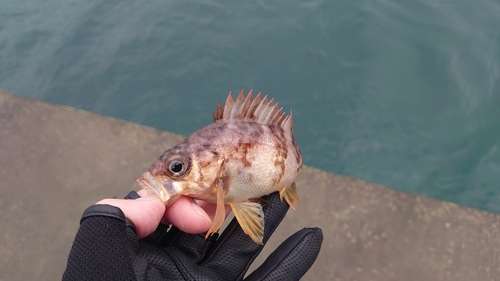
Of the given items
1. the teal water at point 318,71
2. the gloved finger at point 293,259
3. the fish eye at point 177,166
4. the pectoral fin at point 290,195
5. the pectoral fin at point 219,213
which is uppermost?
the fish eye at point 177,166

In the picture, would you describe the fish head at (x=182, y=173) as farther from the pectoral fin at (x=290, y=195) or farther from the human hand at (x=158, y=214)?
the pectoral fin at (x=290, y=195)

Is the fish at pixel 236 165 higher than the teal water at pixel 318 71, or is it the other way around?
the fish at pixel 236 165

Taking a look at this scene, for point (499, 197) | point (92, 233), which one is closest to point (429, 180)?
point (499, 197)

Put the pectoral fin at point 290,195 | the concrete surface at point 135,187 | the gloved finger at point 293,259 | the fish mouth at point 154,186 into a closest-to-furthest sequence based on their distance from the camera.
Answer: the fish mouth at point 154,186
the gloved finger at point 293,259
the pectoral fin at point 290,195
the concrete surface at point 135,187

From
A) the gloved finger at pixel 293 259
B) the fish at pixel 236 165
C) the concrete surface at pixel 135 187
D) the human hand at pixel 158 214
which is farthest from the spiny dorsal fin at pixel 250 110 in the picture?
the concrete surface at pixel 135 187

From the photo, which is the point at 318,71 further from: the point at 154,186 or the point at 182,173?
the point at 154,186

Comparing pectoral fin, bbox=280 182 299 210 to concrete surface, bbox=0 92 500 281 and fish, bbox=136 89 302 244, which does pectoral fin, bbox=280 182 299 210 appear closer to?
fish, bbox=136 89 302 244

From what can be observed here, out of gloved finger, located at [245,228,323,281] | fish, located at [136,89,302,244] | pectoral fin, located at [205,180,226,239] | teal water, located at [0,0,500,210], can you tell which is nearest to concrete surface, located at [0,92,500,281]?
gloved finger, located at [245,228,323,281]

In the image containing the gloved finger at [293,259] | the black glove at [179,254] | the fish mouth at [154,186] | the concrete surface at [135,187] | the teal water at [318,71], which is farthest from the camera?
the teal water at [318,71]

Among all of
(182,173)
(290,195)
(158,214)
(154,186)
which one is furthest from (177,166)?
(290,195)
